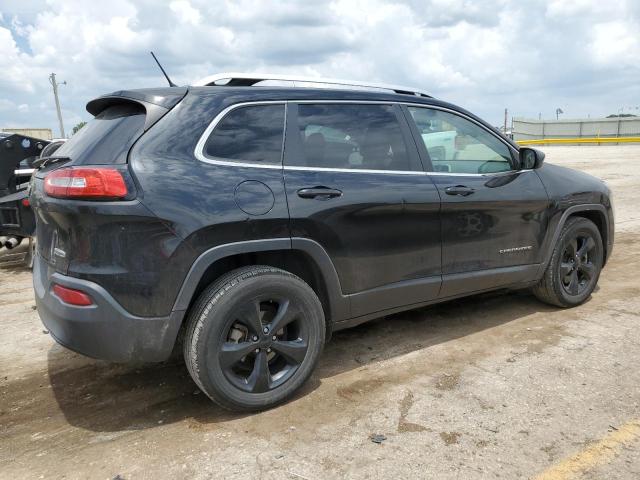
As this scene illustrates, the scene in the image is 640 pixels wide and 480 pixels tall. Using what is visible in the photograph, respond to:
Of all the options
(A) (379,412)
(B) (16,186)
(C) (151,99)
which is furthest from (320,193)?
(B) (16,186)

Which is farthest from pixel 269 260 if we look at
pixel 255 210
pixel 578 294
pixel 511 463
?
pixel 578 294

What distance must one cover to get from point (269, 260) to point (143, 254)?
2.59 ft

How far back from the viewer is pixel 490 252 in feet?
13.5

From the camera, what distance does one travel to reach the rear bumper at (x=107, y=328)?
275cm

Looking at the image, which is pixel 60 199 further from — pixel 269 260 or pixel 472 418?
pixel 472 418

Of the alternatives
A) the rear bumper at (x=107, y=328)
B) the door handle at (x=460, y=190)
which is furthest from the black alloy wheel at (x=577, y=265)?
the rear bumper at (x=107, y=328)

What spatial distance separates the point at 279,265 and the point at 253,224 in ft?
1.41

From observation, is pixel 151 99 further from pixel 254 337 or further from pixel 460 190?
pixel 460 190

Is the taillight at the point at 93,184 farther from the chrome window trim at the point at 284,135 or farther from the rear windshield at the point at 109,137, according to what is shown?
the chrome window trim at the point at 284,135

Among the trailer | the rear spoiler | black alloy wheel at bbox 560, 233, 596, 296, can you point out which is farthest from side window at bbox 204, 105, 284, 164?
the trailer

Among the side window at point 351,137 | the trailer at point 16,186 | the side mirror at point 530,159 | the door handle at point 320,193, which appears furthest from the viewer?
the trailer at point 16,186

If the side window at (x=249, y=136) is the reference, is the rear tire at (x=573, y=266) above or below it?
below

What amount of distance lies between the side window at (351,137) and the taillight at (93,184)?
3.43 feet

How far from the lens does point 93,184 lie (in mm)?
2723
